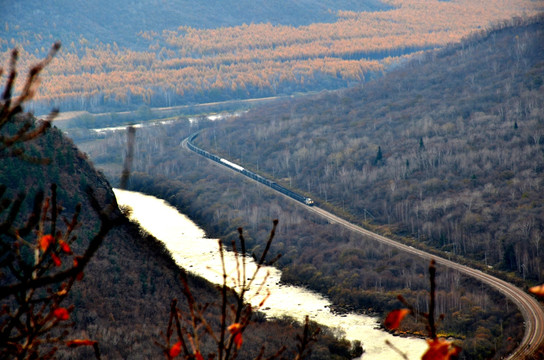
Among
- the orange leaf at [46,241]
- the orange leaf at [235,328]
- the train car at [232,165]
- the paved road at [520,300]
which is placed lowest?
the paved road at [520,300]

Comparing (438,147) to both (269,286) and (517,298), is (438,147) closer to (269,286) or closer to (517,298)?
(517,298)

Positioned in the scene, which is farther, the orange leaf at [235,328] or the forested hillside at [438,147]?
the forested hillside at [438,147]

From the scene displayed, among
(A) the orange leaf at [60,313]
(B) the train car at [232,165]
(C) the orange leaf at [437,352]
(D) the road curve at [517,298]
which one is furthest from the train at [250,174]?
(C) the orange leaf at [437,352]

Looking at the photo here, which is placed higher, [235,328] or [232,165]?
[232,165]

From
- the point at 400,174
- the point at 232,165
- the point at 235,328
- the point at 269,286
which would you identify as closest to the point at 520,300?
the point at 269,286

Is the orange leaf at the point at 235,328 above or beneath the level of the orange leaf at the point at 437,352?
beneath

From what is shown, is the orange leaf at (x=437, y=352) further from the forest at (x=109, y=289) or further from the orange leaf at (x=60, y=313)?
the forest at (x=109, y=289)

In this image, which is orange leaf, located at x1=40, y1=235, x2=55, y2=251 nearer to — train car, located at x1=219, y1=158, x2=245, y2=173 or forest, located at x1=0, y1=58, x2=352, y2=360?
forest, located at x1=0, y1=58, x2=352, y2=360

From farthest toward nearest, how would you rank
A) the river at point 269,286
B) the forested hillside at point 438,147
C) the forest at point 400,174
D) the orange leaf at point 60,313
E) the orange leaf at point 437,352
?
the forested hillside at point 438,147 < the forest at point 400,174 < the river at point 269,286 < the orange leaf at point 60,313 < the orange leaf at point 437,352
